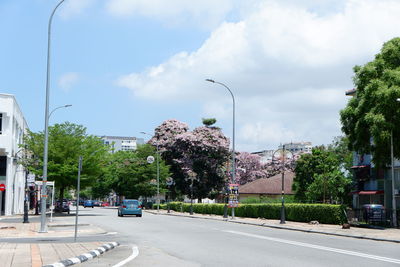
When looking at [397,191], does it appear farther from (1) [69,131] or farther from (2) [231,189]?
(1) [69,131]

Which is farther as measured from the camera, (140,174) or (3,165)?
(140,174)

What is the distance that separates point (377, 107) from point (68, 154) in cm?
3038

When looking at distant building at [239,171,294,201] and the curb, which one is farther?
distant building at [239,171,294,201]

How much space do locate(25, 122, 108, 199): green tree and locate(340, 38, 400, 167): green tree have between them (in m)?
25.9

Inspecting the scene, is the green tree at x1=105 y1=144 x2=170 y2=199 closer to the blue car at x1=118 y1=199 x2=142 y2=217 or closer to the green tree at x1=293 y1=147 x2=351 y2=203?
the green tree at x1=293 y1=147 x2=351 y2=203

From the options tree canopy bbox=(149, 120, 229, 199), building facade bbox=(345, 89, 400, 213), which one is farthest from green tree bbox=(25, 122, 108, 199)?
building facade bbox=(345, 89, 400, 213)

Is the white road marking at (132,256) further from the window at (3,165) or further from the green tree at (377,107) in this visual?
the window at (3,165)

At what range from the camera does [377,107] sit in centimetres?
3172

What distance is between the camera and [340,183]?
5909 cm

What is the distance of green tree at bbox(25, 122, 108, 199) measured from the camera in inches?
2016

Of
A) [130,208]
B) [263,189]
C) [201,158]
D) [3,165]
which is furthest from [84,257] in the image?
[263,189]

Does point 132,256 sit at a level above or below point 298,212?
below

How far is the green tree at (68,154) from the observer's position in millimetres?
51219

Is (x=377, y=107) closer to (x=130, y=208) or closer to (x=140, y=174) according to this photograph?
(x=130, y=208)
